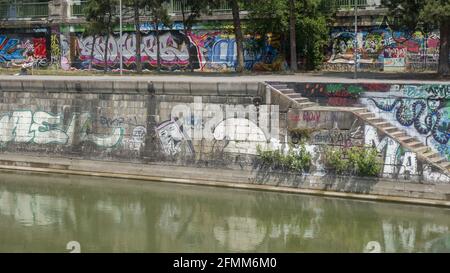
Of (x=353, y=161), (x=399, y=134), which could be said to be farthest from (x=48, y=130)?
(x=399, y=134)

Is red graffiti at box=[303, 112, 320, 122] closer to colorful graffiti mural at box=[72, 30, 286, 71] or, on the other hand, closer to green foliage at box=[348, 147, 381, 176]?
green foliage at box=[348, 147, 381, 176]

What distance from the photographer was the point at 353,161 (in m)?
22.3

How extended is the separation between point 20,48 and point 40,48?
1.53 meters

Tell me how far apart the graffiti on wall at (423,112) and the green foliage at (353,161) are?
4.84 ft

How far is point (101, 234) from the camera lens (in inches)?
783

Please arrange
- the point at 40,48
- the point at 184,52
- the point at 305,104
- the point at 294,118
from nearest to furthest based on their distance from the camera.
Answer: the point at 294,118 < the point at 305,104 < the point at 184,52 < the point at 40,48

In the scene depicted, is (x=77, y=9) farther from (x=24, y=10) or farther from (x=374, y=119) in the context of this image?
(x=374, y=119)

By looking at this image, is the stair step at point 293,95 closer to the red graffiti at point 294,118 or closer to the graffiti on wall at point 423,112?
the red graffiti at point 294,118

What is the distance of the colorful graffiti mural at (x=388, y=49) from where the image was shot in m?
35.7

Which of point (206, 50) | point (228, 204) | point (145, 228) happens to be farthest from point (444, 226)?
point (206, 50)

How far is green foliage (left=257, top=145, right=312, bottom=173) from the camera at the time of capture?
23266 millimetres

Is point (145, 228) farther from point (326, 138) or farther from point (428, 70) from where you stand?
point (428, 70)

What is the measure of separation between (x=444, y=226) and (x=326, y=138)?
489cm

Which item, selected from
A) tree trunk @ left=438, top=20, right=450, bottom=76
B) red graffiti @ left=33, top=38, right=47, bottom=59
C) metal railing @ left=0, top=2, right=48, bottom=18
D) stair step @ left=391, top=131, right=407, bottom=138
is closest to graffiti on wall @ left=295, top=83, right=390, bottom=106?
stair step @ left=391, top=131, right=407, bottom=138
